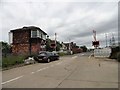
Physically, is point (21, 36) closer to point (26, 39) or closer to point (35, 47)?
point (26, 39)

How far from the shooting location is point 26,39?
67.4 metres

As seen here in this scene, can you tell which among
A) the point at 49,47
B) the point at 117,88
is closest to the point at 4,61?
the point at 117,88

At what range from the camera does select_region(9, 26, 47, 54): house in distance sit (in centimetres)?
6631

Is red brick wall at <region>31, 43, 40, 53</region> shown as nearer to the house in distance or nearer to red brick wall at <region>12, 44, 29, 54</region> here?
the house in distance

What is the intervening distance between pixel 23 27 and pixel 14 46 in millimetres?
7231

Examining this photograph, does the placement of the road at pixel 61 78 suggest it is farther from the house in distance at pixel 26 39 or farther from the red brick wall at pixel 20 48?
the house in distance at pixel 26 39

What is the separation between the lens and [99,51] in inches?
1825

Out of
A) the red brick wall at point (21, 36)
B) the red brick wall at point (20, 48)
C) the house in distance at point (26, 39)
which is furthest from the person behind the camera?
the red brick wall at point (21, 36)

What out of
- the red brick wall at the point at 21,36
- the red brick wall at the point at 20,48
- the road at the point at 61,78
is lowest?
the road at the point at 61,78

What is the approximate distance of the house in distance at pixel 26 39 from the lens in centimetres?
6631

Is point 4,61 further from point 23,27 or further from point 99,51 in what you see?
point 23,27

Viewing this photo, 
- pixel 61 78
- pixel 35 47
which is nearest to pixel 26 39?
pixel 35 47

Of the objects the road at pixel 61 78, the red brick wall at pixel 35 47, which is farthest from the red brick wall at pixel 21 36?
the road at pixel 61 78

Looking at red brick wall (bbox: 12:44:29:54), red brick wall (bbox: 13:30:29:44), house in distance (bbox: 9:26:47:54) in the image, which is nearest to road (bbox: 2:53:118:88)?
red brick wall (bbox: 12:44:29:54)
